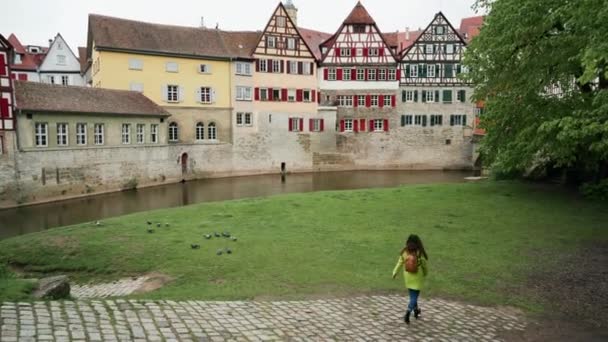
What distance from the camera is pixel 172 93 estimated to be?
4484 cm

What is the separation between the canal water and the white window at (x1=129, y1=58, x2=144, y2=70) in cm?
1031

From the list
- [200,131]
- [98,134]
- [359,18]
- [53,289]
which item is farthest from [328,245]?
[359,18]

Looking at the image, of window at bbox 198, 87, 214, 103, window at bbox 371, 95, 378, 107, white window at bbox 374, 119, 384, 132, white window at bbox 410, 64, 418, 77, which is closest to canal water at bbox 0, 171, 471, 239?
white window at bbox 374, 119, 384, 132

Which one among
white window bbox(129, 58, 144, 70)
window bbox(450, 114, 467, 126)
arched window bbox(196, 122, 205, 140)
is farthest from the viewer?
window bbox(450, 114, 467, 126)

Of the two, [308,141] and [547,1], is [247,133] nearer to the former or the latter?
[308,141]

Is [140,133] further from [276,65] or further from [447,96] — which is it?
[447,96]

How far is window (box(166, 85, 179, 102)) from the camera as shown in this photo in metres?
44.6

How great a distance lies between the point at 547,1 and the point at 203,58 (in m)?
33.0

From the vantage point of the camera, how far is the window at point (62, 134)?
34.2 meters

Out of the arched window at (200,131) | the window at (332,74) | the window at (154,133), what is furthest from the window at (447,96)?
the window at (154,133)

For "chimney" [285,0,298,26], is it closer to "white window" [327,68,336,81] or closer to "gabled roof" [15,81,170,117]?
"white window" [327,68,336,81]

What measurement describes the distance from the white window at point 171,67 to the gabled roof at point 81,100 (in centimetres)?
400

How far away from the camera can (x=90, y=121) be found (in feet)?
119

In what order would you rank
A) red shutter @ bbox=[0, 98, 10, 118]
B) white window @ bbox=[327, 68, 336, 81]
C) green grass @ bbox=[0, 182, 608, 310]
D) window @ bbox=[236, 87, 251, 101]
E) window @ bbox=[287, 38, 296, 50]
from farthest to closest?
white window @ bbox=[327, 68, 336, 81], window @ bbox=[287, 38, 296, 50], window @ bbox=[236, 87, 251, 101], red shutter @ bbox=[0, 98, 10, 118], green grass @ bbox=[0, 182, 608, 310]
